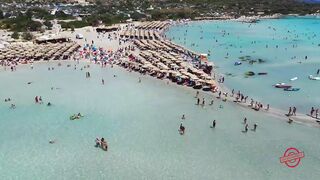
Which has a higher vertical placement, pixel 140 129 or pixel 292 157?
pixel 140 129

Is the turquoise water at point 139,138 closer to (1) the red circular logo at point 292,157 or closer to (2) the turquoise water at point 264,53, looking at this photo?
(1) the red circular logo at point 292,157

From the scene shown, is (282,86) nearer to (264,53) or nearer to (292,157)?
(292,157)

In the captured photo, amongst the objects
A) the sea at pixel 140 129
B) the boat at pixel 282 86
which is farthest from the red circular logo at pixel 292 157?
the boat at pixel 282 86

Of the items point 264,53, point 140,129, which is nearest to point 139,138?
point 140,129

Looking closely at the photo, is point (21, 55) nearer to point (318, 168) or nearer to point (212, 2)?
point (318, 168)

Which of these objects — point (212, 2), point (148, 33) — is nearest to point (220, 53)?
point (148, 33)

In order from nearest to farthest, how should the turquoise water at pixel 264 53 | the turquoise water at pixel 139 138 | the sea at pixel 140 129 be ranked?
the turquoise water at pixel 139 138 < the sea at pixel 140 129 < the turquoise water at pixel 264 53
